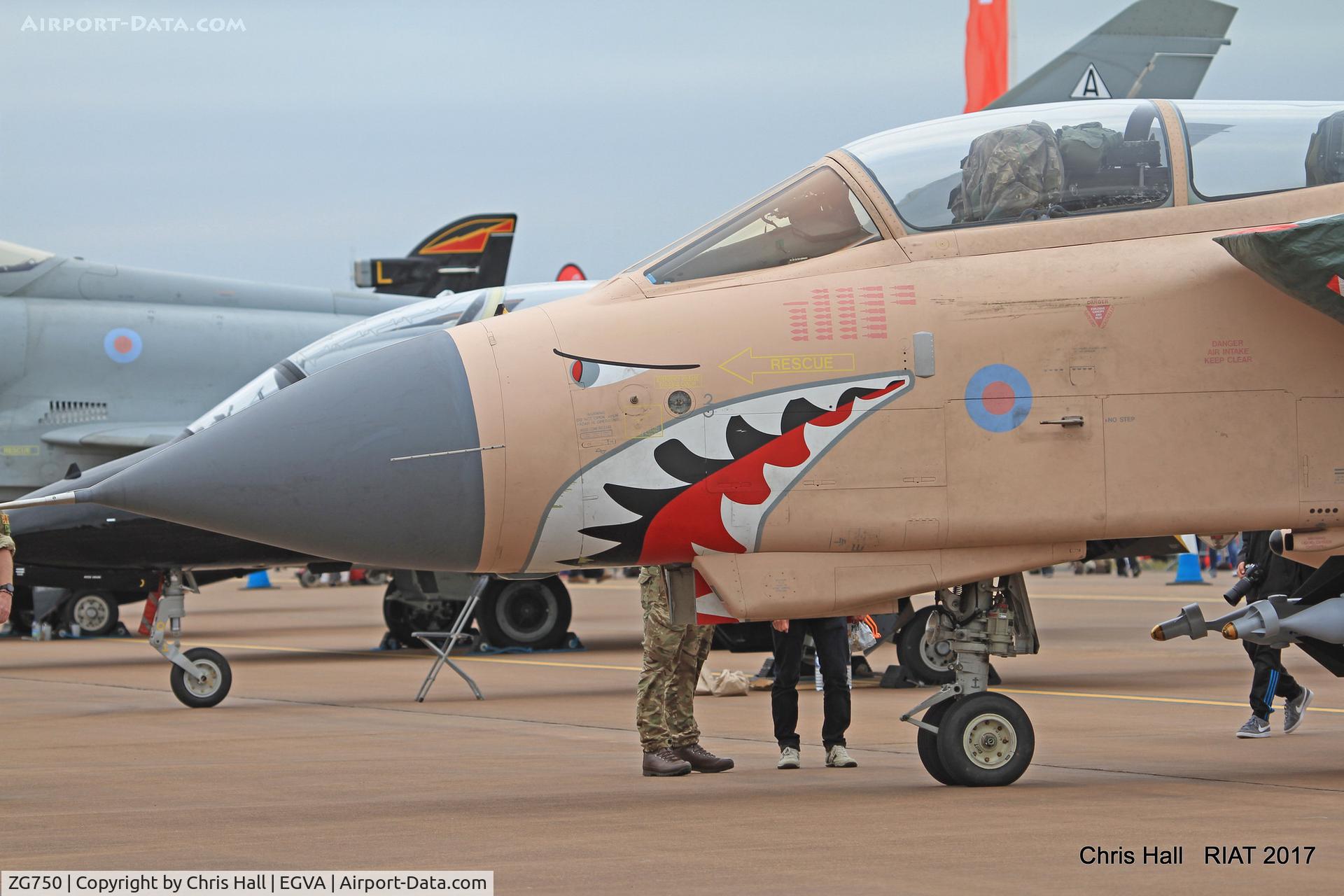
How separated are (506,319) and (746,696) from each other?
268 inches

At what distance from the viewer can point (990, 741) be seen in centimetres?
769

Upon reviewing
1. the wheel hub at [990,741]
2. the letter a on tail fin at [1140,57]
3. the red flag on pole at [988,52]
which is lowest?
the wheel hub at [990,741]

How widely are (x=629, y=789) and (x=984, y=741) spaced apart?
172 centimetres

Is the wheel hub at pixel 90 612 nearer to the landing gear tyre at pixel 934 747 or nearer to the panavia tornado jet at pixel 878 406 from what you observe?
the panavia tornado jet at pixel 878 406

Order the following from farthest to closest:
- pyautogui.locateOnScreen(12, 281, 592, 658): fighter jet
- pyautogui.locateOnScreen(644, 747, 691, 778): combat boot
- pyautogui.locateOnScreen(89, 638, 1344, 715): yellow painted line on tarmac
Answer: pyautogui.locateOnScreen(12, 281, 592, 658): fighter jet
pyautogui.locateOnScreen(89, 638, 1344, 715): yellow painted line on tarmac
pyautogui.locateOnScreen(644, 747, 691, 778): combat boot

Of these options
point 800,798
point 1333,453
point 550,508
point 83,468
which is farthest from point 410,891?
point 83,468

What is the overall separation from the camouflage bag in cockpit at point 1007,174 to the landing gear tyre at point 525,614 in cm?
1144

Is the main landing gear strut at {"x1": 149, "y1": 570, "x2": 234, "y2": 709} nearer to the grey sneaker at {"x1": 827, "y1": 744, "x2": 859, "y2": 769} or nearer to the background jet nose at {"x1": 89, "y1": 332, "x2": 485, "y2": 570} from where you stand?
the grey sneaker at {"x1": 827, "y1": 744, "x2": 859, "y2": 769}

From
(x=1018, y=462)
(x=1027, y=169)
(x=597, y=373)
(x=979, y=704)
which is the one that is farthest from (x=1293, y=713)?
(x=597, y=373)

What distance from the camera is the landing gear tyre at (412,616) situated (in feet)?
63.3

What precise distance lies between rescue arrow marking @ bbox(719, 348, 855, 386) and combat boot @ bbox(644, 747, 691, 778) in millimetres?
2373

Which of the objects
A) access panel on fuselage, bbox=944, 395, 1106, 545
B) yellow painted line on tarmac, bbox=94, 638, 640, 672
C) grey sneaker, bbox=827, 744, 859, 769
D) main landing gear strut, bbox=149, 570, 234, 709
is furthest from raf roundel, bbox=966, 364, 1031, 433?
yellow painted line on tarmac, bbox=94, 638, 640, 672

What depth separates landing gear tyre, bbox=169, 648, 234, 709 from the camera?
43.1 feet

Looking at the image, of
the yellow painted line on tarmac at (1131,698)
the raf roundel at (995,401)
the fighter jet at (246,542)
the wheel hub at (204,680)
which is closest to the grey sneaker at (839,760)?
the raf roundel at (995,401)
